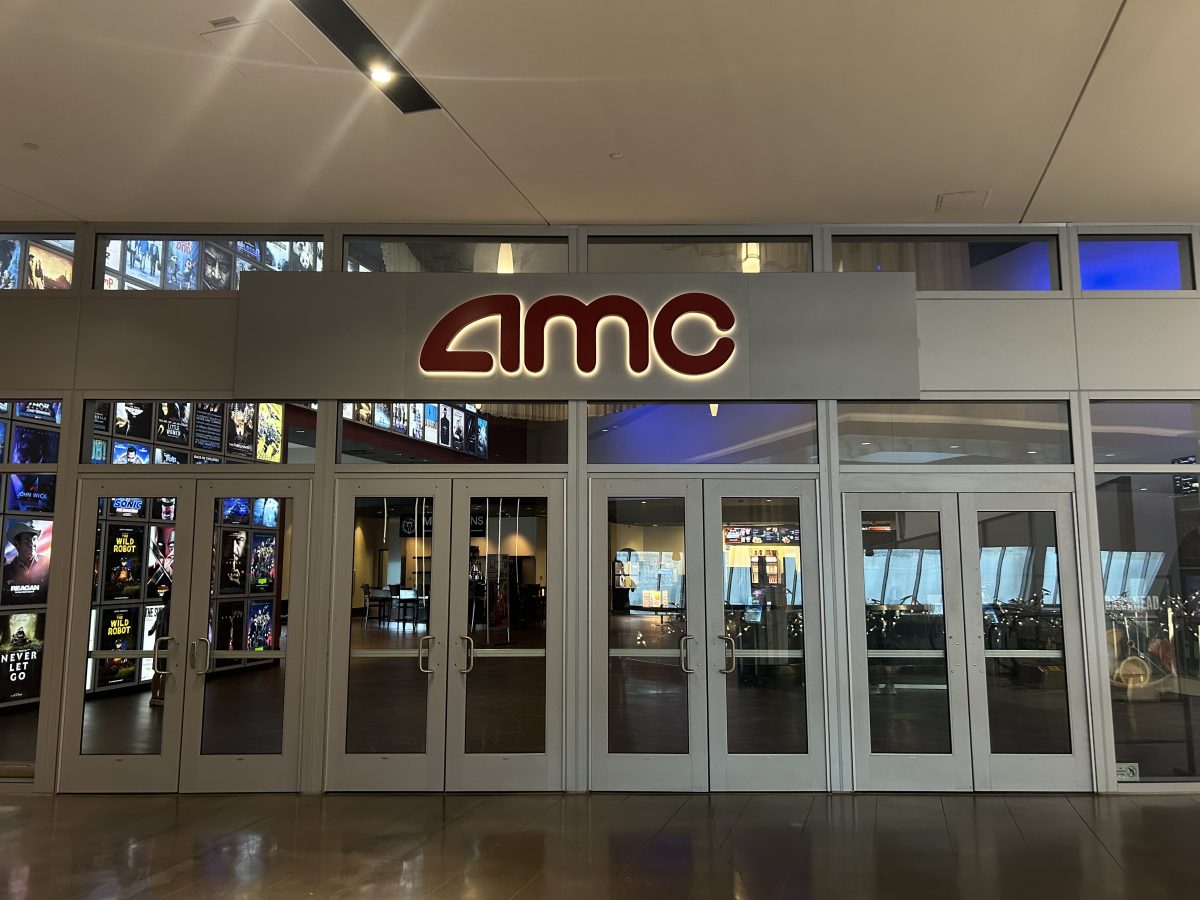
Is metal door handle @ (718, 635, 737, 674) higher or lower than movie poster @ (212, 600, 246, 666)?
lower

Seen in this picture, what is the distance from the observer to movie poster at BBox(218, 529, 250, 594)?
6520mm

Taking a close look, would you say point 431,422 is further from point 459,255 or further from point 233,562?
point 233,562

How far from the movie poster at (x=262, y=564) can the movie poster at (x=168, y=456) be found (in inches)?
31.2

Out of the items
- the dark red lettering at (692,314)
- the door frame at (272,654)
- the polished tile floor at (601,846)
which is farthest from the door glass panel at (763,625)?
the door frame at (272,654)

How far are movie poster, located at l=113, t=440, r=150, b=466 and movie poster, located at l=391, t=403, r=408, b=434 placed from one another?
6.00ft

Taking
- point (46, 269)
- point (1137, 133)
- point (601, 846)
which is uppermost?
point (1137, 133)

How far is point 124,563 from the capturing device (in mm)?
6547

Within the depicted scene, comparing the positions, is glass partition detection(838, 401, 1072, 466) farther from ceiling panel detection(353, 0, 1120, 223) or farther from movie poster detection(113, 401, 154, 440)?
movie poster detection(113, 401, 154, 440)

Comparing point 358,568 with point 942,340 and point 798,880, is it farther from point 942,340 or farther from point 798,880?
point 942,340

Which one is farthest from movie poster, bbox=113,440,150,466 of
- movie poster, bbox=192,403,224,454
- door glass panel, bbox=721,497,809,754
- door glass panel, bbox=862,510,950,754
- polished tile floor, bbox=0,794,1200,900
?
door glass panel, bbox=862,510,950,754

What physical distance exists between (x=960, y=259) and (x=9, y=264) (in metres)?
7.26

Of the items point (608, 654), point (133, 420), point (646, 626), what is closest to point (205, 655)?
point (133, 420)

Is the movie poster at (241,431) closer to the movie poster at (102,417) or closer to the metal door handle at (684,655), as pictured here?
the movie poster at (102,417)

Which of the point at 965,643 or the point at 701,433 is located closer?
the point at 965,643
